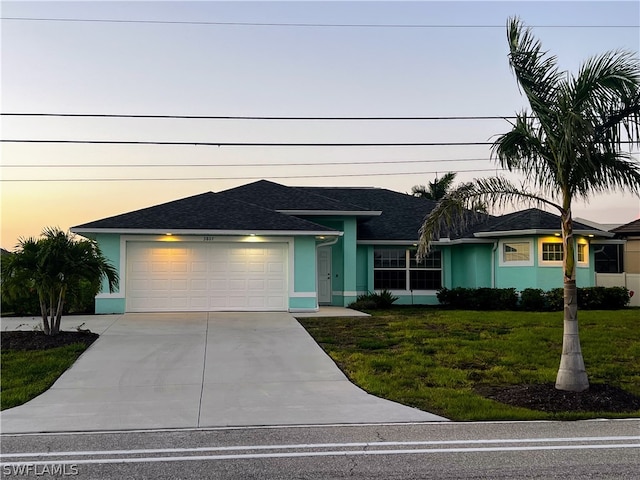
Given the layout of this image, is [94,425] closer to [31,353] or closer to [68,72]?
[31,353]

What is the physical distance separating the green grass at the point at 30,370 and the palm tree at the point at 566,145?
21.7ft

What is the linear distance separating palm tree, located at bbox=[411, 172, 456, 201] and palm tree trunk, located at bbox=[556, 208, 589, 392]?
30.9 m

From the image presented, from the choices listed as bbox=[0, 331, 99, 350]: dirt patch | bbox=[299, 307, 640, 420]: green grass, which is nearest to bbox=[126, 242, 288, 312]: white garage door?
bbox=[299, 307, 640, 420]: green grass

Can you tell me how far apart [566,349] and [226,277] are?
11.2 m

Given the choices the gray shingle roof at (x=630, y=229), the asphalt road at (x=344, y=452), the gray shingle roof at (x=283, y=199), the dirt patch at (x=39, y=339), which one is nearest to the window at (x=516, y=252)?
the gray shingle roof at (x=283, y=199)

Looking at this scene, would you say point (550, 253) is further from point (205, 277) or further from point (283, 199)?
point (205, 277)

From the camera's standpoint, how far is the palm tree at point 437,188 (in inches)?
1543

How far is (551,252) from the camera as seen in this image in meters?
19.8

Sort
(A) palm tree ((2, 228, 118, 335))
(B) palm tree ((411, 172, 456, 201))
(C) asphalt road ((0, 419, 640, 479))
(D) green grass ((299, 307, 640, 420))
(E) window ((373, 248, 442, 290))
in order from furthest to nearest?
(B) palm tree ((411, 172, 456, 201)), (E) window ((373, 248, 442, 290)), (A) palm tree ((2, 228, 118, 335)), (D) green grass ((299, 307, 640, 420)), (C) asphalt road ((0, 419, 640, 479))

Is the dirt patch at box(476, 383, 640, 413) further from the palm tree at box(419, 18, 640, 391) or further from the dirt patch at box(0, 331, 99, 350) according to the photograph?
the dirt patch at box(0, 331, 99, 350)

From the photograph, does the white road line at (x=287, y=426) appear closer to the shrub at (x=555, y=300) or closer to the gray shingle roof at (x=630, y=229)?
the shrub at (x=555, y=300)

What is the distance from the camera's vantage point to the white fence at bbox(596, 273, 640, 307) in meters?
22.0

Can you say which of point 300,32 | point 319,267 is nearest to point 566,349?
point 300,32

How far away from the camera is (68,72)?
15875mm
